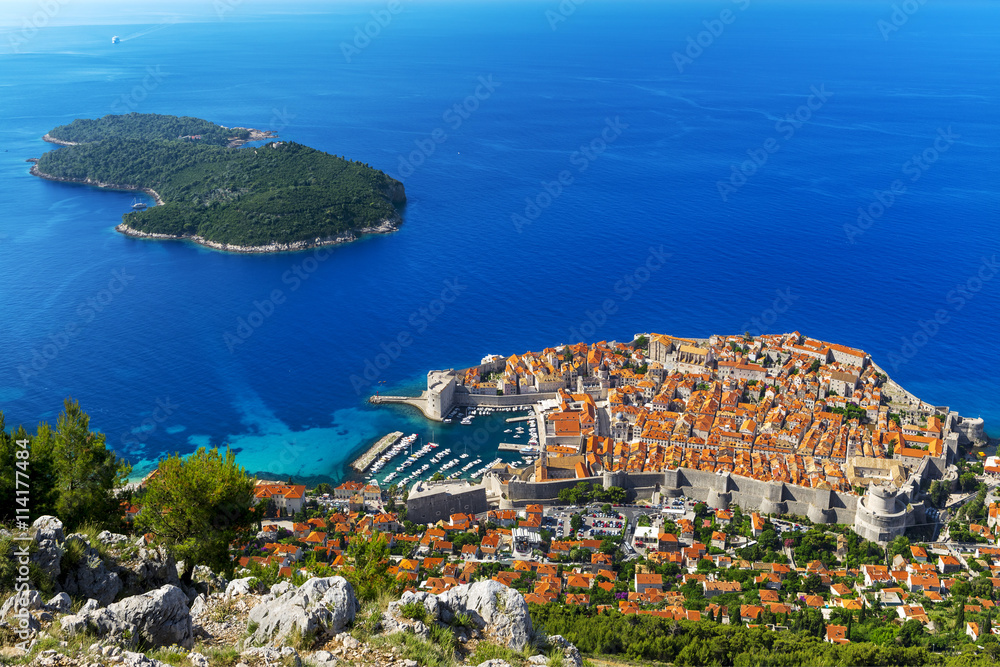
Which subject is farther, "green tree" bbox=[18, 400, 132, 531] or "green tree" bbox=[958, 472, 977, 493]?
"green tree" bbox=[958, 472, 977, 493]

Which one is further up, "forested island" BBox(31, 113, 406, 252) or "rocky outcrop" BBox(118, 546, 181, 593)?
"forested island" BBox(31, 113, 406, 252)

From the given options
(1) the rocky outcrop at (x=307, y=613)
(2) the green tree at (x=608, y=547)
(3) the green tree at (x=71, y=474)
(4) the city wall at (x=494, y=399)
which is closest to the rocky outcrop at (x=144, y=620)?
(1) the rocky outcrop at (x=307, y=613)

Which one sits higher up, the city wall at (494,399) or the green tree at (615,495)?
the city wall at (494,399)

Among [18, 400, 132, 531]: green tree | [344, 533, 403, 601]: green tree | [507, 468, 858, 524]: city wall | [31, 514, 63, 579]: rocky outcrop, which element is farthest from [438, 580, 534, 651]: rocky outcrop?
[507, 468, 858, 524]: city wall

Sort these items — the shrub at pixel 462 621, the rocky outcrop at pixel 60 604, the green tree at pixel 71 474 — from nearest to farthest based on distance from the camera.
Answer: the rocky outcrop at pixel 60 604 < the shrub at pixel 462 621 < the green tree at pixel 71 474

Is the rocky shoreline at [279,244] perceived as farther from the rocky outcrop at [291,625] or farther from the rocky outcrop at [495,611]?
the rocky outcrop at [495,611]

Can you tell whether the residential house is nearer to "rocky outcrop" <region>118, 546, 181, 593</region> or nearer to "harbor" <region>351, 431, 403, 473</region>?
"harbor" <region>351, 431, 403, 473</region>

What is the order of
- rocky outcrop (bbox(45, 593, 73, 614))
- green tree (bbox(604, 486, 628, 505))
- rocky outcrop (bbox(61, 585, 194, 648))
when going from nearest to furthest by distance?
1. rocky outcrop (bbox(61, 585, 194, 648))
2. rocky outcrop (bbox(45, 593, 73, 614))
3. green tree (bbox(604, 486, 628, 505))
